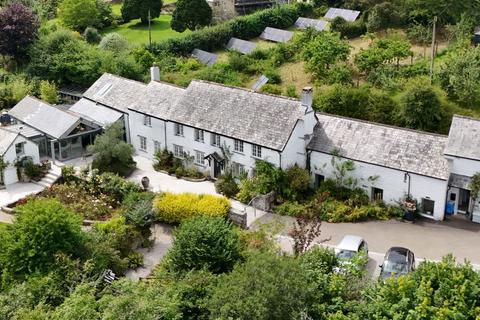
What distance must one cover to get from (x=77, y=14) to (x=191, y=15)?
14.9m

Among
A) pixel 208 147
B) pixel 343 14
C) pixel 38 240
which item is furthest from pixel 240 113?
pixel 343 14

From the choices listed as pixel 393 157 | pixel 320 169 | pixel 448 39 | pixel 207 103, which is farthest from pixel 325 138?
pixel 448 39

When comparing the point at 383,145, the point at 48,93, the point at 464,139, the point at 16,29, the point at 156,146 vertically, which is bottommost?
the point at 156,146

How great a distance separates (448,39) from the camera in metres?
69.4

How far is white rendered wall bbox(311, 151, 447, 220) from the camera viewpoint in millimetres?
40675

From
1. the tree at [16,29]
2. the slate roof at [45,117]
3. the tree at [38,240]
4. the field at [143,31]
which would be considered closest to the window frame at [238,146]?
the slate roof at [45,117]

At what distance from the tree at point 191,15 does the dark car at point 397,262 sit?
53416 mm

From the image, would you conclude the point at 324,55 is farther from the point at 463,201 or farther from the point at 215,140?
the point at 463,201

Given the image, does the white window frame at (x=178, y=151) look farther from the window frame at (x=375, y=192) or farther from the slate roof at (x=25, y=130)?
the window frame at (x=375, y=192)

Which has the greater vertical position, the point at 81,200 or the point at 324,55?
the point at 324,55

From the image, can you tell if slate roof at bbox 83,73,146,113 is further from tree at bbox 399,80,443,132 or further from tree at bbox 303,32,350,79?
tree at bbox 399,80,443,132

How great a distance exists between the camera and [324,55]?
6266 cm

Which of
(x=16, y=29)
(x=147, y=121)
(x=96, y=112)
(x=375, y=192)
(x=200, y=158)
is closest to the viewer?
(x=375, y=192)

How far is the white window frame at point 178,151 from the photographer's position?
4940 cm
